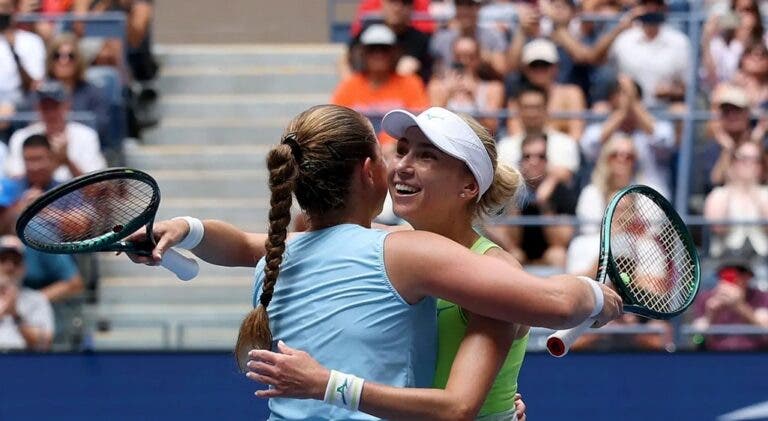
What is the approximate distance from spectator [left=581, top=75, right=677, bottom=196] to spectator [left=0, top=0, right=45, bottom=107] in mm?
3028

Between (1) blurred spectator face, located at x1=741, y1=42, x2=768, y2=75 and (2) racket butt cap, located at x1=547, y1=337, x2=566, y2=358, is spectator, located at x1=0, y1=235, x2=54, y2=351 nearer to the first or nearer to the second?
(1) blurred spectator face, located at x1=741, y1=42, x2=768, y2=75

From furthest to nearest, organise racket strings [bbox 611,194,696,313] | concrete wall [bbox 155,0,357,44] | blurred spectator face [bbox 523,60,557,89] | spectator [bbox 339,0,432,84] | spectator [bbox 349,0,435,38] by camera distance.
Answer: concrete wall [bbox 155,0,357,44] < spectator [bbox 349,0,435,38] < spectator [bbox 339,0,432,84] < blurred spectator face [bbox 523,60,557,89] < racket strings [bbox 611,194,696,313]

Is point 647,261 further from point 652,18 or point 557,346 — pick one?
point 652,18

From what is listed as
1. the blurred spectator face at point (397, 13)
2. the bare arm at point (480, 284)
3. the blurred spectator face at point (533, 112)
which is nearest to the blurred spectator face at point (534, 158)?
the blurred spectator face at point (533, 112)

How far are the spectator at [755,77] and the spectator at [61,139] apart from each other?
3.37 meters

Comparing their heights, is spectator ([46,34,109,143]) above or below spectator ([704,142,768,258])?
above

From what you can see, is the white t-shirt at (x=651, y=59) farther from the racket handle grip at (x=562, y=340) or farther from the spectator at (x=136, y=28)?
the racket handle grip at (x=562, y=340)

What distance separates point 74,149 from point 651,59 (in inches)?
122

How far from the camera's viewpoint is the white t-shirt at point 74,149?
7.46 meters

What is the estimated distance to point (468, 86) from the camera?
25.5 ft

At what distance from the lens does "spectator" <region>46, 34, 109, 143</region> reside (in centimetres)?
792

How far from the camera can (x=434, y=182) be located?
3.02m

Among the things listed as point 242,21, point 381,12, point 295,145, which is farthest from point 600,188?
point 295,145

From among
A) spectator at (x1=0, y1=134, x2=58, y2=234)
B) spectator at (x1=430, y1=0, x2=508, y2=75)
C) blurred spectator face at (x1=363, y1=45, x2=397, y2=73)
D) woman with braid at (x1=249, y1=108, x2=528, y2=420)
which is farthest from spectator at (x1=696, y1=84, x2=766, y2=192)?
woman with braid at (x1=249, y1=108, x2=528, y2=420)
